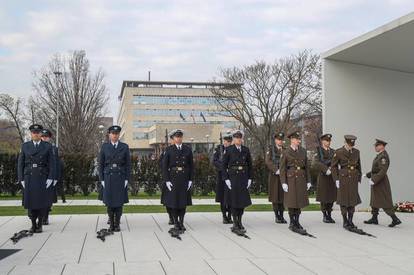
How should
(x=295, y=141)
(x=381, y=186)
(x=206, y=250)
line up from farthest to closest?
(x=381, y=186)
(x=295, y=141)
(x=206, y=250)

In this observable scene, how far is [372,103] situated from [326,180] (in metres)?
4.11

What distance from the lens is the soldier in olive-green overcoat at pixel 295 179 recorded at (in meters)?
A: 10.0

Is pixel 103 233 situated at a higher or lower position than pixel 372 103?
lower

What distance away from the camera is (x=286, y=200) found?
10.1 m

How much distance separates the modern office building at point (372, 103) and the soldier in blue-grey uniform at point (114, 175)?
6.46 m

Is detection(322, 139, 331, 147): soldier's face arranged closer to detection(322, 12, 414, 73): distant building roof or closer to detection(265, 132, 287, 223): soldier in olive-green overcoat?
detection(265, 132, 287, 223): soldier in olive-green overcoat

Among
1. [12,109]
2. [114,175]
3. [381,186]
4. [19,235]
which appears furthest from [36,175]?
[12,109]

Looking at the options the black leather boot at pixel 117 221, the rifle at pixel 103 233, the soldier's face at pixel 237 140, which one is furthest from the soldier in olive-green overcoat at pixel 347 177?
the rifle at pixel 103 233

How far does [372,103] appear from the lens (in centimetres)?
1480

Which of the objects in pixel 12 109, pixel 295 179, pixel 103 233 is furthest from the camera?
pixel 12 109

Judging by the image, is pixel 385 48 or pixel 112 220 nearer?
Result: pixel 112 220

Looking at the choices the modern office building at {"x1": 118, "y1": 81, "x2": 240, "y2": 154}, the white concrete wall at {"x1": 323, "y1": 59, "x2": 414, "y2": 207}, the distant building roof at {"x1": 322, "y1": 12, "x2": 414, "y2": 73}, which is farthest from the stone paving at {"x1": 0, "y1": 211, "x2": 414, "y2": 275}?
the modern office building at {"x1": 118, "y1": 81, "x2": 240, "y2": 154}

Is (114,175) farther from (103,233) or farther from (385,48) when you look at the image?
(385,48)

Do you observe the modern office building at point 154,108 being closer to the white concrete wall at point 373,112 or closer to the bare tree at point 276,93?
the bare tree at point 276,93
